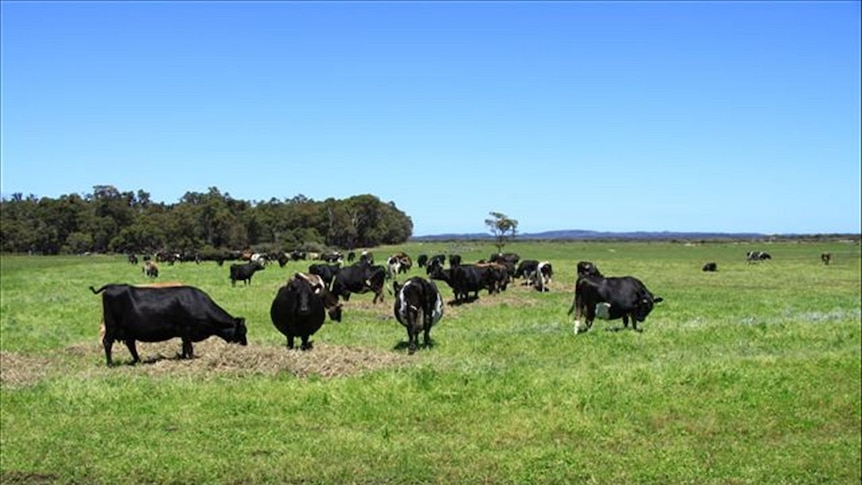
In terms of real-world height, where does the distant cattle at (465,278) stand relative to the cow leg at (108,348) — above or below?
above

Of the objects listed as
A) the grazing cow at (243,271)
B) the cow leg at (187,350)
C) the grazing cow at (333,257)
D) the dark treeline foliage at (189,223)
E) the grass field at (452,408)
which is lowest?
the grass field at (452,408)

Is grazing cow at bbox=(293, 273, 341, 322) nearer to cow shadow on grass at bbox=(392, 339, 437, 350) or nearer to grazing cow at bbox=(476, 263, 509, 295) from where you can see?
cow shadow on grass at bbox=(392, 339, 437, 350)

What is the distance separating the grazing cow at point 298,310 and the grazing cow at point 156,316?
1.40 meters

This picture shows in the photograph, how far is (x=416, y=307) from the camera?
60.5ft

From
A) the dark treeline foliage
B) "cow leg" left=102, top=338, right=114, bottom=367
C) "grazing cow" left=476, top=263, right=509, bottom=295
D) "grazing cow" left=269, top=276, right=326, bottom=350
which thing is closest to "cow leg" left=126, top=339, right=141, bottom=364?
"cow leg" left=102, top=338, right=114, bottom=367

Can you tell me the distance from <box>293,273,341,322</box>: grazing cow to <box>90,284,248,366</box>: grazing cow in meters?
2.46

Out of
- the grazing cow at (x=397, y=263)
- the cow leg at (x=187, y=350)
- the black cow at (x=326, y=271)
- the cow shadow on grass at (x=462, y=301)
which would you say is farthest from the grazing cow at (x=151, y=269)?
the cow leg at (x=187, y=350)

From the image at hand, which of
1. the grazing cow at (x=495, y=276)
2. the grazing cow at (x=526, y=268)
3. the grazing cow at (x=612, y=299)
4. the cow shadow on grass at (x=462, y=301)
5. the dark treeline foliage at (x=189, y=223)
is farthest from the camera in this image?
the grazing cow at (x=526, y=268)

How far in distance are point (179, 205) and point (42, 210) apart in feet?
28.4

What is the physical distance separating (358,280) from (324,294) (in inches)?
474

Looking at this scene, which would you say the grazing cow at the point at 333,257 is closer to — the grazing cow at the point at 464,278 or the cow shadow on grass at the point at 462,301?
the grazing cow at the point at 464,278

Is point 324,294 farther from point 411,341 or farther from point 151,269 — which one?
point 151,269

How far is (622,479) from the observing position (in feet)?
30.5

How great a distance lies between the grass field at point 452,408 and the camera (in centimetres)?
956
